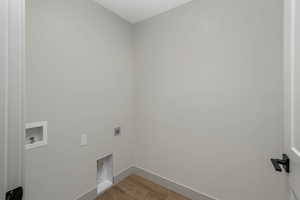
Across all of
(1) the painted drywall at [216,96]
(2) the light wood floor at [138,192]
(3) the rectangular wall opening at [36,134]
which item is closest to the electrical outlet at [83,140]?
(3) the rectangular wall opening at [36,134]

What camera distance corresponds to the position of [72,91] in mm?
1441

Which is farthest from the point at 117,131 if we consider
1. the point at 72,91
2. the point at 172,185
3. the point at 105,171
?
the point at 172,185

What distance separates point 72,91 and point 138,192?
5.08 ft

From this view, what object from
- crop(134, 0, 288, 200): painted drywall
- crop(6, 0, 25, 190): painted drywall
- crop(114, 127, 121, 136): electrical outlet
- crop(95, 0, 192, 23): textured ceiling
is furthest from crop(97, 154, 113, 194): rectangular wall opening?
crop(95, 0, 192, 23): textured ceiling

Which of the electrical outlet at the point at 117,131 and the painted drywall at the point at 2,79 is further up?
the painted drywall at the point at 2,79

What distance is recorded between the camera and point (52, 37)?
1.29 metres

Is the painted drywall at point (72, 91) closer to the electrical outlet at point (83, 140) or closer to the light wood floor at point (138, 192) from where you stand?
the electrical outlet at point (83, 140)

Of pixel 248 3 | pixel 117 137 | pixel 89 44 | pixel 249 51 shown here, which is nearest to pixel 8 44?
pixel 89 44

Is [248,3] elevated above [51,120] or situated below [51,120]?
above

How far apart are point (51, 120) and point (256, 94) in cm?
203

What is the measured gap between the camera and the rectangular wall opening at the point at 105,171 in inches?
72.2

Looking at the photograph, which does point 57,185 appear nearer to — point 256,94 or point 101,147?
point 101,147

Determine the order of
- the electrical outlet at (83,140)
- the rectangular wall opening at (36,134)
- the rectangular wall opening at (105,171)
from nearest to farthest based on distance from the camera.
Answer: the rectangular wall opening at (36,134), the electrical outlet at (83,140), the rectangular wall opening at (105,171)

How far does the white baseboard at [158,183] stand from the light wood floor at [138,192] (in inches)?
2.0
